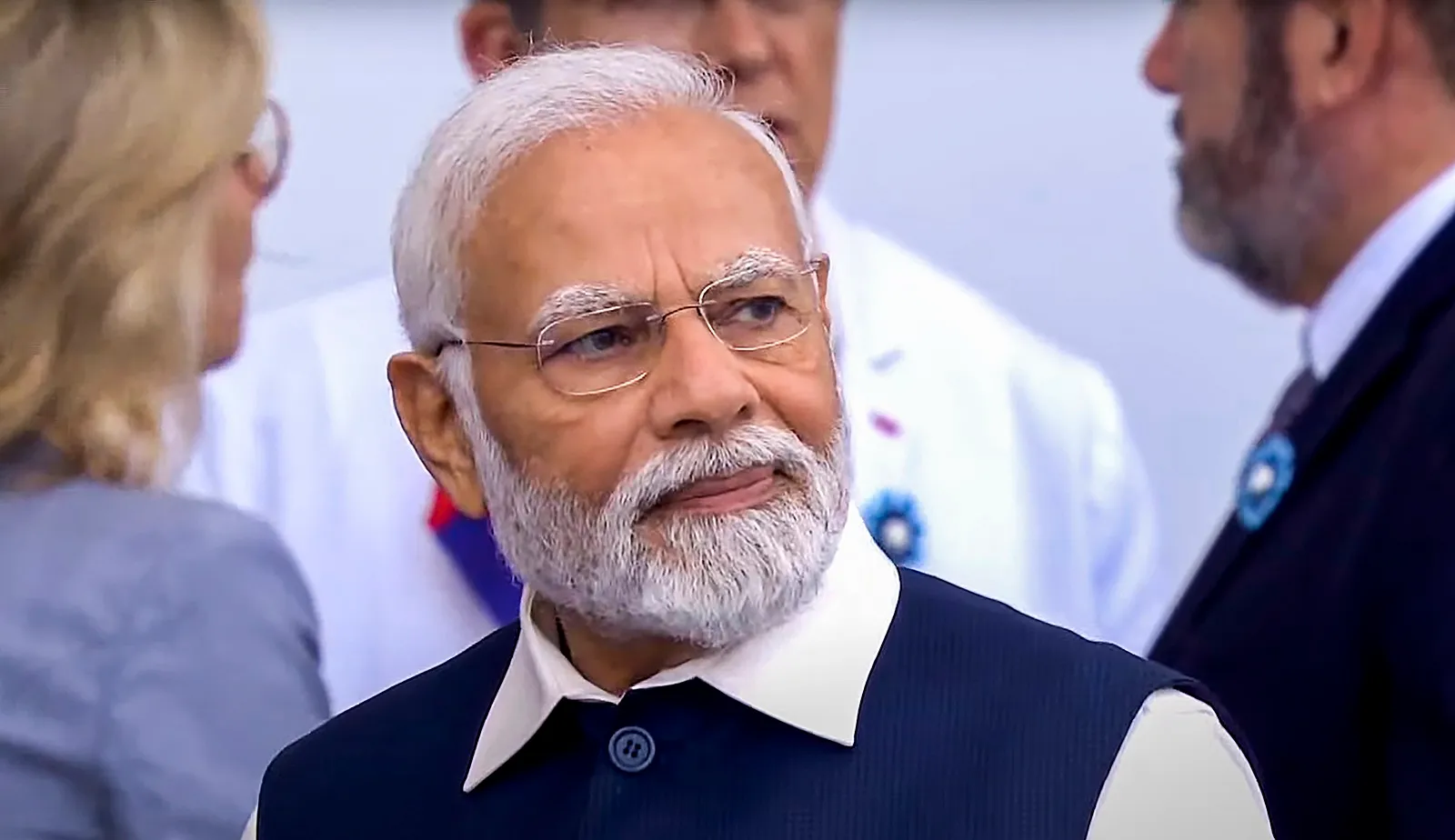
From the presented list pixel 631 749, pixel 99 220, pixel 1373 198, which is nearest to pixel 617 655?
pixel 631 749

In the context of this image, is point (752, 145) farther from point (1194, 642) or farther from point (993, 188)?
point (993, 188)

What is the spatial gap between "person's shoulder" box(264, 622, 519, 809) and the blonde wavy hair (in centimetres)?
22

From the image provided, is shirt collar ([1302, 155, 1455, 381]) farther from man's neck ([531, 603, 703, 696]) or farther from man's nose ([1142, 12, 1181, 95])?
man's neck ([531, 603, 703, 696])

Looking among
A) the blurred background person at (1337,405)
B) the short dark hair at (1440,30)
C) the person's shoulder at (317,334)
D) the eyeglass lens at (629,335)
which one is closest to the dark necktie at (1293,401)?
the blurred background person at (1337,405)

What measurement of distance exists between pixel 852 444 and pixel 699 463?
544 mm

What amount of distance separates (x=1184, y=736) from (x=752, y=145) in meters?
0.36

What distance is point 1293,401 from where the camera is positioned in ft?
4.99

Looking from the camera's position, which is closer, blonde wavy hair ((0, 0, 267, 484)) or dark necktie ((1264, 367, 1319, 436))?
blonde wavy hair ((0, 0, 267, 484))

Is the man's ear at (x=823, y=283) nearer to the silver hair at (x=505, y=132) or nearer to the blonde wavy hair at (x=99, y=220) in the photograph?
the silver hair at (x=505, y=132)

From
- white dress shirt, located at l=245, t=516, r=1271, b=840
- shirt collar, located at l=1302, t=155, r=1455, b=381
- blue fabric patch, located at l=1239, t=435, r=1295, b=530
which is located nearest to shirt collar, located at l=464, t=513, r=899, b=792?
white dress shirt, located at l=245, t=516, r=1271, b=840

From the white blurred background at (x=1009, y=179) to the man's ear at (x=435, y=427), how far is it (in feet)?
1.88

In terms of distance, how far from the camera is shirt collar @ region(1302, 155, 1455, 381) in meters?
1.38

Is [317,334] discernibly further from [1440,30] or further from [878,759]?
[1440,30]

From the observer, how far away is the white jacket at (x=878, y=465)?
1459 mm
